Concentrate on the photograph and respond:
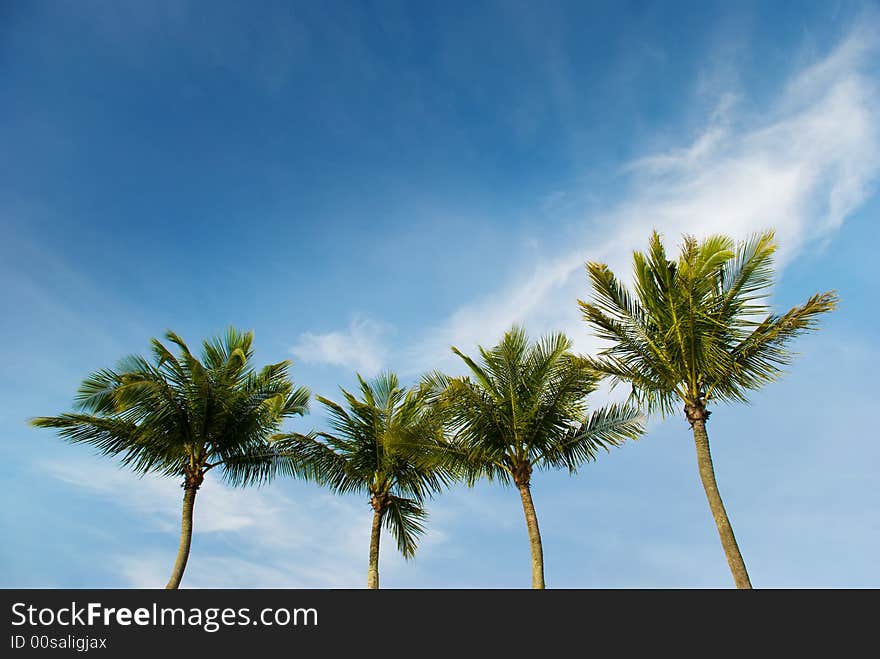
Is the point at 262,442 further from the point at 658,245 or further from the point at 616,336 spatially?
the point at 658,245

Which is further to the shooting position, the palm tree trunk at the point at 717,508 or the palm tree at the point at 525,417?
the palm tree at the point at 525,417

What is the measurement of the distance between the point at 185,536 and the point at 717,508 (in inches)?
532

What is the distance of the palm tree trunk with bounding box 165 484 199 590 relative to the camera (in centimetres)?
1634

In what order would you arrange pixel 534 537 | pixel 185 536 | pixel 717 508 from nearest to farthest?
pixel 717 508 → pixel 534 537 → pixel 185 536

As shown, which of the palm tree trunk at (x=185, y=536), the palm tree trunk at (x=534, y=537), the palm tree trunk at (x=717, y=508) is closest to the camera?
the palm tree trunk at (x=717, y=508)

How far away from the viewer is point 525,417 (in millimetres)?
15758

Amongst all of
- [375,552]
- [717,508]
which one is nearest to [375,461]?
[375,552]

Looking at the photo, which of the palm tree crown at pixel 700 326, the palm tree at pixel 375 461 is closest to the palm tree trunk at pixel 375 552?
the palm tree at pixel 375 461

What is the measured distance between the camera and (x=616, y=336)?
14.1 metres

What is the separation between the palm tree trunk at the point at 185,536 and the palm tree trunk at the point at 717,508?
13.2 m

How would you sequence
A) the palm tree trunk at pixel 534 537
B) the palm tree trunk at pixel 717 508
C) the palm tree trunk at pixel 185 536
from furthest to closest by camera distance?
the palm tree trunk at pixel 185 536 < the palm tree trunk at pixel 534 537 < the palm tree trunk at pixel 717 508

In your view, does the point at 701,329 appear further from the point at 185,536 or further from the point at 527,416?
the point at 185,536

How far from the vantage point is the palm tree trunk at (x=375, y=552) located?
1836cm

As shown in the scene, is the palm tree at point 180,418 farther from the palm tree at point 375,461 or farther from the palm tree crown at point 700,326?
the palm tree crown at point 700,326
